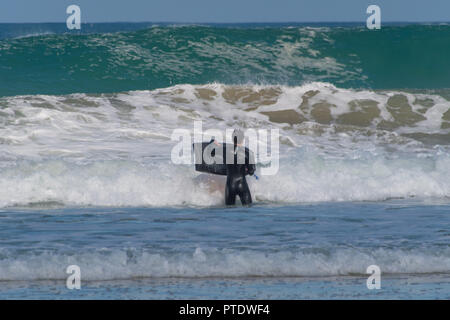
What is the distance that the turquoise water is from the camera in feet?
24.1

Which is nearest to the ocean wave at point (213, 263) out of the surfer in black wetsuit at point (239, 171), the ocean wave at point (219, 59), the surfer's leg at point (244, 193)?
the surfer in black wetsuit at point (239, 171)

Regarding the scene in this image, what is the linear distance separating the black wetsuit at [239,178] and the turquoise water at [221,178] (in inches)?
13.6

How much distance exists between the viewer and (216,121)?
56.8ft

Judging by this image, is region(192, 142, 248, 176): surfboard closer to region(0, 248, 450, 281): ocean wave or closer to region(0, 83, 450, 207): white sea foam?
region(0, 83, 450, 207): white sea foam

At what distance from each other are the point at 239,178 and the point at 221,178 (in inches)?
20.0

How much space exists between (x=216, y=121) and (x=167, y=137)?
203cm

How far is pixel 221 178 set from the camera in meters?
11.8

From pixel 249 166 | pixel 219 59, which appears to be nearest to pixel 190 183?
pixel 249 166

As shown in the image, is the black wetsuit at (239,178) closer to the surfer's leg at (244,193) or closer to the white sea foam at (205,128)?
the surfer's leg at (244,193)

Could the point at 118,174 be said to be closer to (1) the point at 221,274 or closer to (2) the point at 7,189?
(2) the point at 7,189

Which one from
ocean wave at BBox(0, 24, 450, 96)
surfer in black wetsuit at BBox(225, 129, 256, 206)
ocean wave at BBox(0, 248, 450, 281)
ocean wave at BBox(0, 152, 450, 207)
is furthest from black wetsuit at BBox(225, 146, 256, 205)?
ocean wave at BBox(0, 24, 450, 96)

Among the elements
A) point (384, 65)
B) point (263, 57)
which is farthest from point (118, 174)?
point (384, 65)
